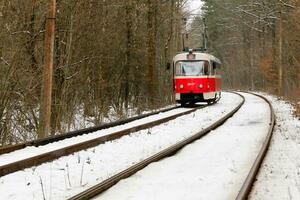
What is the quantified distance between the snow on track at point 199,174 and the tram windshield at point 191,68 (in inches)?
621

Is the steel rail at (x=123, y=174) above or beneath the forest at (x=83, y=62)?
beneath

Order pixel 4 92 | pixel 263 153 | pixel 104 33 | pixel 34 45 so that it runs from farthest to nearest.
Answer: pixel 104 33 < pixel 34 45 < pixel 4 92 < pixel 263 153

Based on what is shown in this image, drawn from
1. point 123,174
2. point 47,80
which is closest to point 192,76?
point 47,80

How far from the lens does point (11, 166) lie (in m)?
8.73

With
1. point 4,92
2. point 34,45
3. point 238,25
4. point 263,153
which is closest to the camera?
point 263,153

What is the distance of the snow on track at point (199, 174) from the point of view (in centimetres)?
732

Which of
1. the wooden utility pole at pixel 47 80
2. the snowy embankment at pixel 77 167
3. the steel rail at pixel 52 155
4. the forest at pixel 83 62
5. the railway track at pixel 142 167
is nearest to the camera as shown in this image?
the railway track at pixel 142 167

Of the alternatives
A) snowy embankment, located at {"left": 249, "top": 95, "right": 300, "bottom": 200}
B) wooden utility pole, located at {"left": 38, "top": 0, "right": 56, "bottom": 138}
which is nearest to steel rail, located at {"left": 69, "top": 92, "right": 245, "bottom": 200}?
snowy embankment, located at {"left": 249, "top": 95, "right": 300, "bottom": 200}

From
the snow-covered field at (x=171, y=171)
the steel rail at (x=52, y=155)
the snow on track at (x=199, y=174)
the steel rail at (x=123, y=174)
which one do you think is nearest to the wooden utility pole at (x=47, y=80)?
the snow-covered field at (x=171, y=171)

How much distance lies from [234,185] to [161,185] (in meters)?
1.06

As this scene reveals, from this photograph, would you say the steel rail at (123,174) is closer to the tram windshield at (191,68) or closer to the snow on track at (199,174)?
the snow on track at (199,174)

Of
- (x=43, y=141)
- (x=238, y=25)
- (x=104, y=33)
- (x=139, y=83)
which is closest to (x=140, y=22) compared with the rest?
(x=139, y=83)

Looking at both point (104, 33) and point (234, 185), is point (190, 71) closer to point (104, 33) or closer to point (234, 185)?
point (104, 33)

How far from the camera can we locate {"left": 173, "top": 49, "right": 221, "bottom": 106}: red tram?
29.7m
